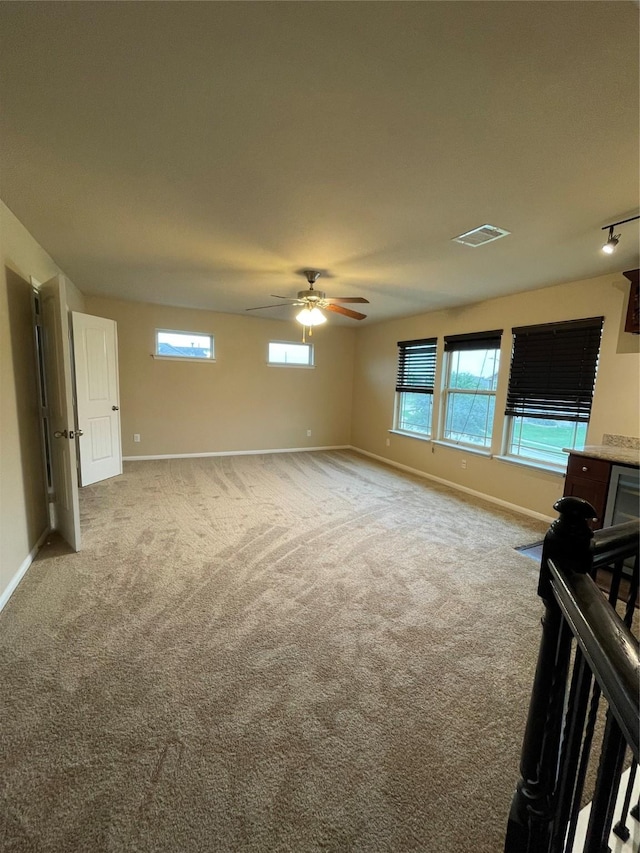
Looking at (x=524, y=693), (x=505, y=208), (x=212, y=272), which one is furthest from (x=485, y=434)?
(x=212, y=272)

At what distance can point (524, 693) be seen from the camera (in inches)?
66.7

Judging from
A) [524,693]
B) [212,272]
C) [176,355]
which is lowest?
[524,693]

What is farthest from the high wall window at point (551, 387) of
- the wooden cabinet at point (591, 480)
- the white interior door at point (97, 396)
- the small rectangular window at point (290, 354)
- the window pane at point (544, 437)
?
the white interior door at point (97, 396)

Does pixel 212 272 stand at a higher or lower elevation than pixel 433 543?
higher

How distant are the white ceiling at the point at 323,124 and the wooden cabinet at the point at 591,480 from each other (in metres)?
1.63

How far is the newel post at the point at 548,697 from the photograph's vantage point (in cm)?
78

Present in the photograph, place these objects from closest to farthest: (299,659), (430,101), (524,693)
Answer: (430,101) → (524,693) → (299,659)

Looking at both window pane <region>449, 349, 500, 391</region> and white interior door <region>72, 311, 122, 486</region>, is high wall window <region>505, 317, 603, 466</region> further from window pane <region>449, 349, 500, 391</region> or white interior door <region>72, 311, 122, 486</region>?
white interior door <region>72, 311, 122, 486</region>

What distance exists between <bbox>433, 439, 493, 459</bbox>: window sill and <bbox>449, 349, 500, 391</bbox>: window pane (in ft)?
2.52

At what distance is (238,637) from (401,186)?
2619 millimetres

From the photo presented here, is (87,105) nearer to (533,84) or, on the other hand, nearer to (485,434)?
(533,84)

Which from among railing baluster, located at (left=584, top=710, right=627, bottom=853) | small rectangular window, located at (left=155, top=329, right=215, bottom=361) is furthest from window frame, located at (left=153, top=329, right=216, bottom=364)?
railing baluster, located at (left=584, top=710, right=627, bottom=853)

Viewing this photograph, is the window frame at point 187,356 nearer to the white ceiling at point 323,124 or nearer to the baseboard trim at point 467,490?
the white ceiling at point 323,124

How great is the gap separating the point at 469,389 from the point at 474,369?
0.27m
